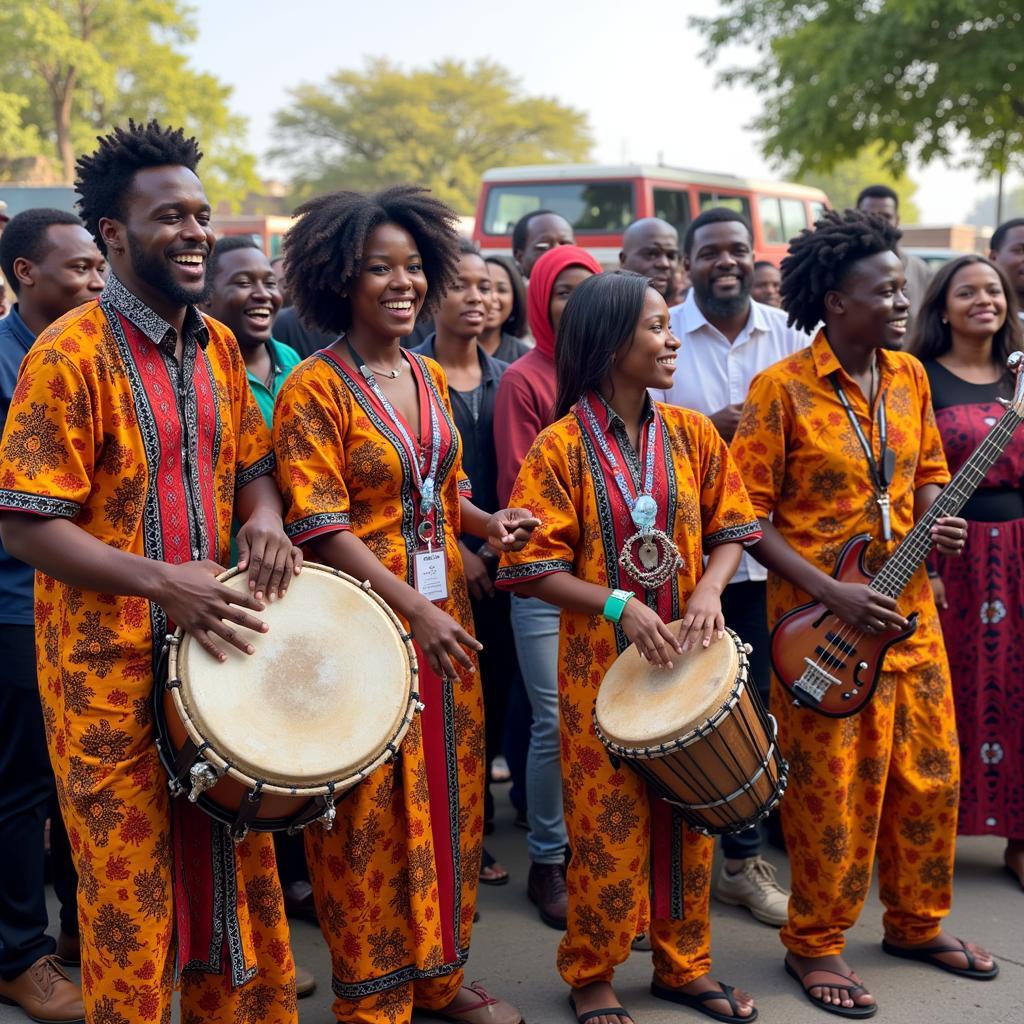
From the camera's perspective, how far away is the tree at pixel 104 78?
31922 millimetres

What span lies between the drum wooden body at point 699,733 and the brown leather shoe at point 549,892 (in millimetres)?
1173

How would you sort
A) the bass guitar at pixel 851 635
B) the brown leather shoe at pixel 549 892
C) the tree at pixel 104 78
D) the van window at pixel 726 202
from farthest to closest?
1. the tree at pixel 104 78
2. the van window at pixel 726 202
3. the brown leather shoe at pixel 549 892
4. the bass guitar at pixel 851 635

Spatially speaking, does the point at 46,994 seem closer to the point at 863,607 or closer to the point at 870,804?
the point at 870,804

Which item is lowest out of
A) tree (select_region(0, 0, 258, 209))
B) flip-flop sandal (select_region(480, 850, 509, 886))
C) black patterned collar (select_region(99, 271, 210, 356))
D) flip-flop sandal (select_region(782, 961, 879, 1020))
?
flip-flop sandal (select_region(480, 850, 509, 886))

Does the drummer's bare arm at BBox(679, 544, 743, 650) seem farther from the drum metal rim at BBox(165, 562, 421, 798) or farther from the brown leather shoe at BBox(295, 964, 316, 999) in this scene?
the brown leather shoe at BBox(295, 964, 316, 999)

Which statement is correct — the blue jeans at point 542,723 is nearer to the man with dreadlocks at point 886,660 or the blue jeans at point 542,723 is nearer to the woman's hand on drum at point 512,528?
the man with dreadlocks at point 886,660

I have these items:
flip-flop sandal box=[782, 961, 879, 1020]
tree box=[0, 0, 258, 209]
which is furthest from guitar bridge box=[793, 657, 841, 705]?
tree box=[0, 0, 258, 209]

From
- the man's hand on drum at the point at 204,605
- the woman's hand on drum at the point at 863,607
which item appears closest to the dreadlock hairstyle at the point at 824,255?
the woman's hand on drum at the point at 863,607

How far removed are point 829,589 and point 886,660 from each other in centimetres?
33

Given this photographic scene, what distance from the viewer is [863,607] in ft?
12.4

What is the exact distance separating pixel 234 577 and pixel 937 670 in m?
2.28

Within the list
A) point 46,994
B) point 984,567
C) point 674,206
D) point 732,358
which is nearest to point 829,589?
point 984,567

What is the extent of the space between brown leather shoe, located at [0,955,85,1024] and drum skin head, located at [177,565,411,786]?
4.91 ft

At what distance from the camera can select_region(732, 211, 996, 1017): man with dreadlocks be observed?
3916 millimetres
